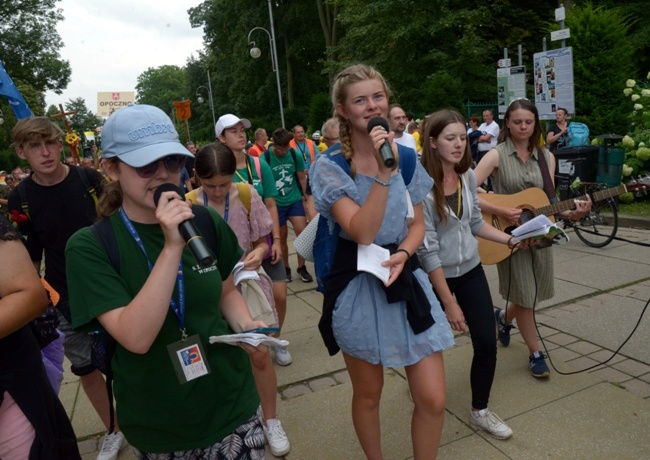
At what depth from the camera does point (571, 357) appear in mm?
4051

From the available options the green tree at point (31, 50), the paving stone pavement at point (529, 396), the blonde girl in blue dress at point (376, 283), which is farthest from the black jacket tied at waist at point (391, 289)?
the green tree at point (31, 50)

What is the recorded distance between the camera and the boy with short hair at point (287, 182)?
6664 mm

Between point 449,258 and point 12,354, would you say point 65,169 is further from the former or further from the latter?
point 449,258

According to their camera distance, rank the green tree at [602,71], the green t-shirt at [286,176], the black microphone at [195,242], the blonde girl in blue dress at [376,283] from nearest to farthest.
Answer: the black microphone at [195,242]
the blonde girl in blue dress at [376,283]
the green t-shirt at [286,176]
the green tree at [602,71]

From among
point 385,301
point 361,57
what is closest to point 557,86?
point 385,301

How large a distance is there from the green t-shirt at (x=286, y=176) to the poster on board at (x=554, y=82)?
19.1ft

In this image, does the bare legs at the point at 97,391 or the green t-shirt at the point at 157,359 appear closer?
the green t-shirt at the point at 157,359

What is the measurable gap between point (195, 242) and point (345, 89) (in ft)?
3.86

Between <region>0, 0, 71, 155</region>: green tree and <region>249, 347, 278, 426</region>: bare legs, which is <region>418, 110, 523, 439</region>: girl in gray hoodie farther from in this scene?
<region>0, 0, 71, 155</region>: green tree

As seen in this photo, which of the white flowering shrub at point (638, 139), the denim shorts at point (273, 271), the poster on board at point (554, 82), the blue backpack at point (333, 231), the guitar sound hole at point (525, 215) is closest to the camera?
the blue backpack at point (333, 231)

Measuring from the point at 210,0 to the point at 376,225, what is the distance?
1754 inches

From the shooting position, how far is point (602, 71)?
1161cm

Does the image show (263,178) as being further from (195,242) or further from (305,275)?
(195,242)

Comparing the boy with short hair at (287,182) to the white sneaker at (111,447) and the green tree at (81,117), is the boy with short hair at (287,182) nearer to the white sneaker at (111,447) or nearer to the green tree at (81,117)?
the white sneaker at (111,447)
